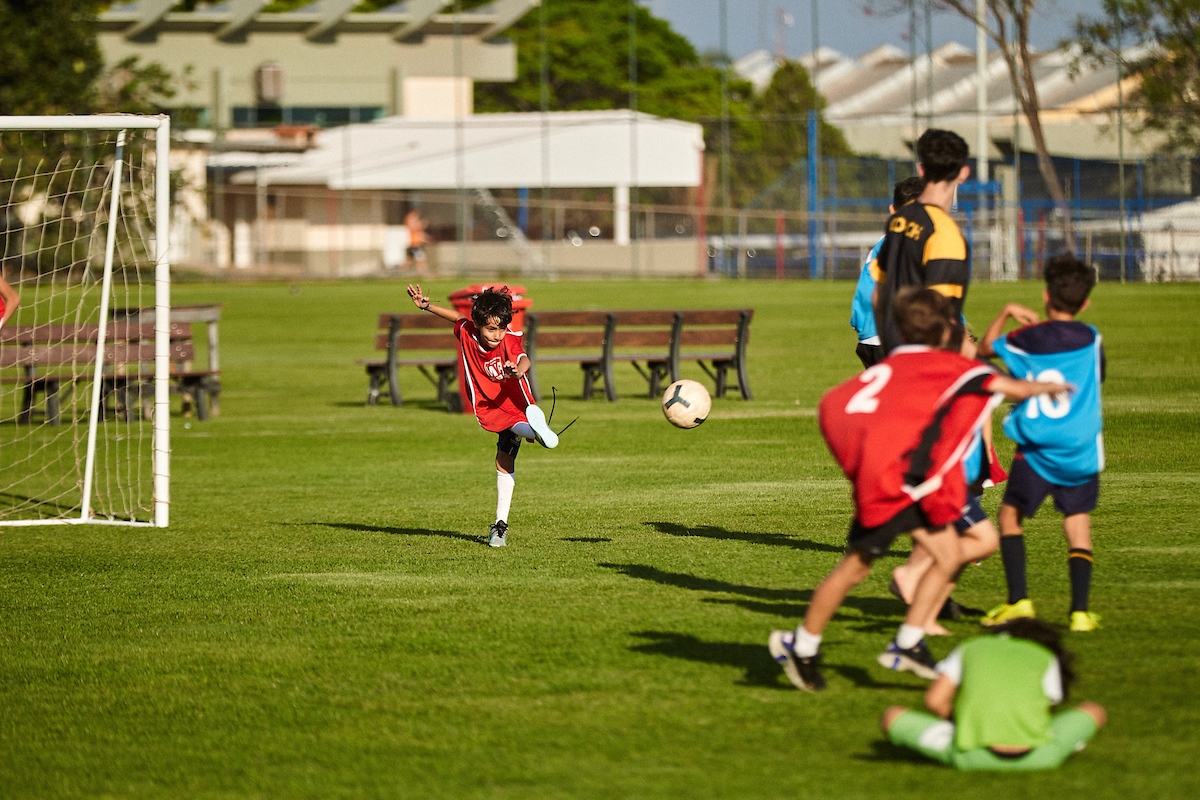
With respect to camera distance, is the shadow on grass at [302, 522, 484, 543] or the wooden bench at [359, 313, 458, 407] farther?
the wooden bench at [359, 313, 458, 407]

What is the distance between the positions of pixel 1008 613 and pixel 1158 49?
42139 mm

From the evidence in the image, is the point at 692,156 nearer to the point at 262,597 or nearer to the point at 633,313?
the point at 633,313

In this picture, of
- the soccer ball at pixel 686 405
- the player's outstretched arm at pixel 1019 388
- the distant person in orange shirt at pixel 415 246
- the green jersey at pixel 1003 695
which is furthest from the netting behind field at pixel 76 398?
the distant person in orange shirt at pixel 415 246

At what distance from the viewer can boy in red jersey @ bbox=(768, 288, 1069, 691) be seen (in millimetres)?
5410

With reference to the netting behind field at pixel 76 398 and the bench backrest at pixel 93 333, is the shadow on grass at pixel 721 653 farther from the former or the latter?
the bench backrest at pixel 93 333

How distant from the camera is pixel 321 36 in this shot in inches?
2596

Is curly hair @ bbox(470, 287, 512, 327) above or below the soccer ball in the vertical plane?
above

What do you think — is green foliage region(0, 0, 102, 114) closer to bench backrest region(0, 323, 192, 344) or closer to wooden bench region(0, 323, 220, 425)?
bench backrest region(0, 323, 192, 344)

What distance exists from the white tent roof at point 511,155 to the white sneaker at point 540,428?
41.0 metres

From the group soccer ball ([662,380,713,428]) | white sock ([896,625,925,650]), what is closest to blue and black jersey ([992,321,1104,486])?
white sock ([896,625,925,650])

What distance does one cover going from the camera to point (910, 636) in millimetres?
5695

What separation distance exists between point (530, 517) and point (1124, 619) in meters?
4.52

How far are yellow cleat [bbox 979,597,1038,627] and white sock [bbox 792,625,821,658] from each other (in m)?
1.17

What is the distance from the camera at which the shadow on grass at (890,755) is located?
4992 millimetres
